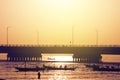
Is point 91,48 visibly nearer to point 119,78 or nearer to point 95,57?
point 95,57

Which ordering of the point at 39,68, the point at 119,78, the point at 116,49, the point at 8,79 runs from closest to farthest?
the point at 8,79
the point at 119,78
the point at 39,68
the point at 116,49

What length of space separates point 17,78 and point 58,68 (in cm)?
3535

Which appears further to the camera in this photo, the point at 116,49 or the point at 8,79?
the point at 116,49

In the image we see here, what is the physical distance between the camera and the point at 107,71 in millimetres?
145000

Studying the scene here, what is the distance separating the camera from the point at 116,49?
19488cm

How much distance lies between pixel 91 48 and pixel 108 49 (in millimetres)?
6889

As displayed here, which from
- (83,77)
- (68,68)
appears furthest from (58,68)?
(83,77)

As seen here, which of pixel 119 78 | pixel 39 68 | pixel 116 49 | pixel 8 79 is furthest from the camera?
pixel 116 49

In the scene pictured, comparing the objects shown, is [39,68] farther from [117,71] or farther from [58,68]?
[117,71]

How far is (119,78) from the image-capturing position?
394 ft

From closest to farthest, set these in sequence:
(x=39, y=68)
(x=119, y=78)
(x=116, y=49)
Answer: (x=119, y=78)
(x=39, y=68)
(x=116, y=49)

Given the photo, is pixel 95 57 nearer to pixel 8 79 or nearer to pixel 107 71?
pixel 107 71

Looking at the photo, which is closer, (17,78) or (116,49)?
(17,78)

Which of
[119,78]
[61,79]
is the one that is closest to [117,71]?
[119,78]
